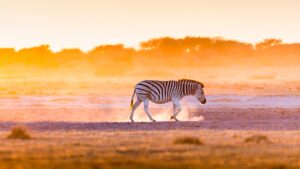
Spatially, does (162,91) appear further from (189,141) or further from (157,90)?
(189,141)

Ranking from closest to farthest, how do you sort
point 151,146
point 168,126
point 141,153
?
1. point 141,153
2. point 151,146
3. point 168,126

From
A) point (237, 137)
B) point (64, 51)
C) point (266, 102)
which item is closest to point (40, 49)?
point (64, 51)

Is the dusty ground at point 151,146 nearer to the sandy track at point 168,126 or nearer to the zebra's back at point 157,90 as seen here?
the sandy track at point 168,126

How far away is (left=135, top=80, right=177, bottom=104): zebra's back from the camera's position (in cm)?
3066

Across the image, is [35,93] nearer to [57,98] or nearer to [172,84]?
[57,98]

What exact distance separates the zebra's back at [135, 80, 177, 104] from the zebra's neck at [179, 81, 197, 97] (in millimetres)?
273

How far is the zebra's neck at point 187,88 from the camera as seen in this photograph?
31.3 m

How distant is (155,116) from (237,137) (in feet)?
36.3

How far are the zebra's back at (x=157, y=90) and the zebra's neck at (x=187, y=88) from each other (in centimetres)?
27

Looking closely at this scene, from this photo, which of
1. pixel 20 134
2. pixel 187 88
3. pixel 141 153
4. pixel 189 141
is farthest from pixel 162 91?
pixel 141 153

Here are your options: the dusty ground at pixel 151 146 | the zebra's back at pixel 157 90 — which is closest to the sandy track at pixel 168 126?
the dusty ground at pixel 151 146

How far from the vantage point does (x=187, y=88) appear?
31406mm

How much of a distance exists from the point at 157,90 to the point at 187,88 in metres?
1.20

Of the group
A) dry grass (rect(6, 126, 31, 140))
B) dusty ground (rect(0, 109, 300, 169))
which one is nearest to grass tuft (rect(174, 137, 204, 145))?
dusty ground (rect(0, 109, 300, 169))
